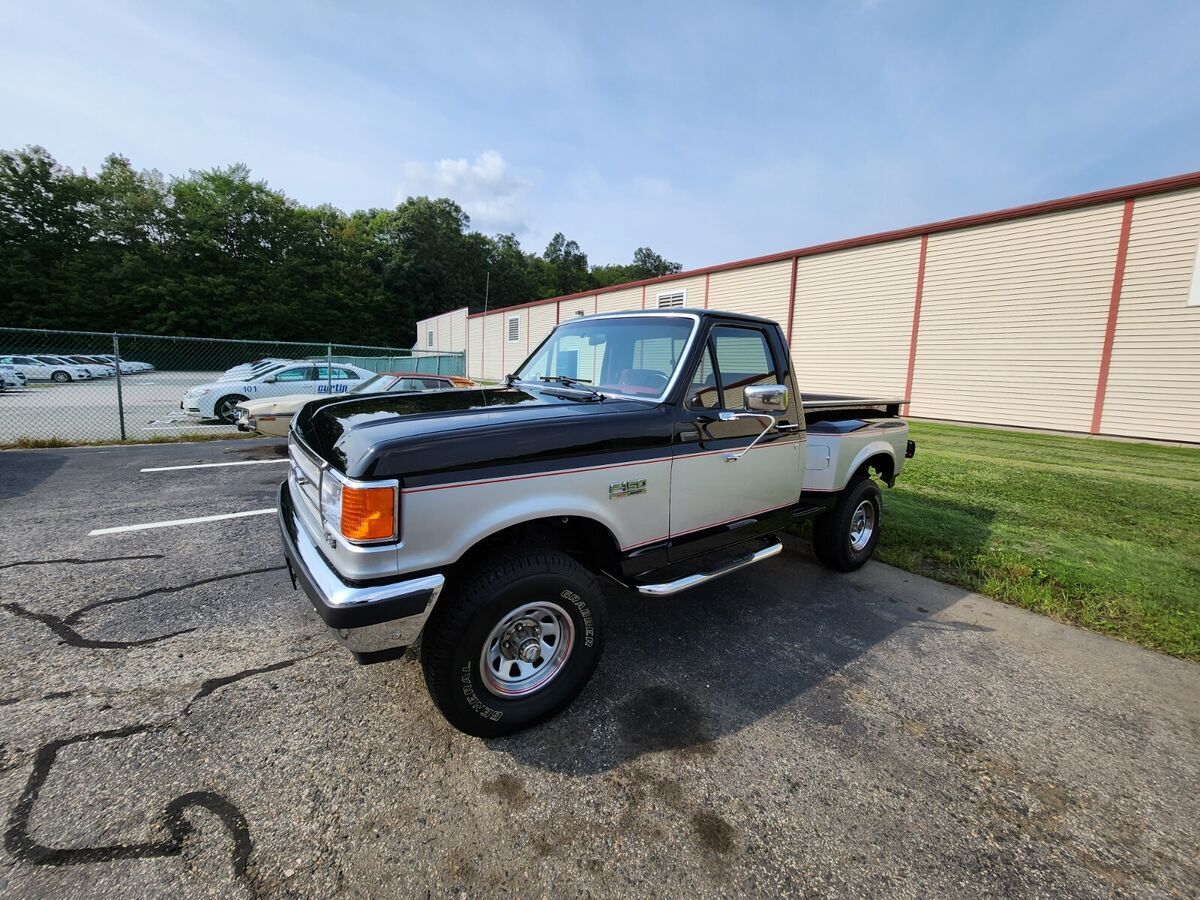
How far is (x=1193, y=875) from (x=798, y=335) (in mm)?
16887

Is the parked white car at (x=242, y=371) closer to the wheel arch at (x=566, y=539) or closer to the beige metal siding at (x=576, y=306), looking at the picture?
the wheel arch at (x=566, y=539)

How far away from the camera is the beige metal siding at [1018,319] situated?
11.7m

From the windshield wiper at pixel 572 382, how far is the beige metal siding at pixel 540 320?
24991mm

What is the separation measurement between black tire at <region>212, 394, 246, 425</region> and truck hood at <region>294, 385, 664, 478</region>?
10.6m

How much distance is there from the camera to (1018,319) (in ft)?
41.7

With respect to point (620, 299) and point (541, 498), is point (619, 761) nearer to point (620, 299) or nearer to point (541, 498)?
point (541, 498)

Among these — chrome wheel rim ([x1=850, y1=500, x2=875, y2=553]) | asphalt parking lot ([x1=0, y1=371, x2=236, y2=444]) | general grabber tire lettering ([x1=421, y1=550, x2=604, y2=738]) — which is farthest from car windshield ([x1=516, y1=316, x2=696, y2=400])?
asphalt parking lot ([x1=0, y1=371, x2=236, y2=444])

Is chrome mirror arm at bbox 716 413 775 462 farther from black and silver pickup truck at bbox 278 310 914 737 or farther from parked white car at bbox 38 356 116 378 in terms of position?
parked white car at bbox 38 356 116 378

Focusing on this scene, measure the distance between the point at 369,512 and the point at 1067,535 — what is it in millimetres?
6441

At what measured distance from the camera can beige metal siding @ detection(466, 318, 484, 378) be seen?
117ft

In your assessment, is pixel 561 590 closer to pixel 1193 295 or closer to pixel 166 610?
pixel 166 610

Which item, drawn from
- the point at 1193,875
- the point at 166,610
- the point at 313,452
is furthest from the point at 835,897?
the point at 166,610

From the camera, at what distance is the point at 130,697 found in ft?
8.51

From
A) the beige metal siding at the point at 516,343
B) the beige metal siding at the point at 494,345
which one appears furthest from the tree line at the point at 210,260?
the beige metal siding at the point at 516,343
